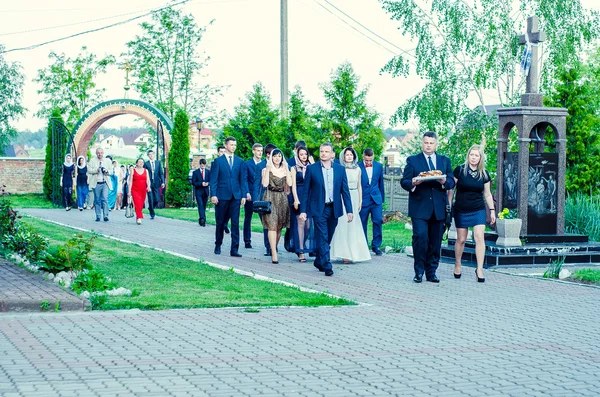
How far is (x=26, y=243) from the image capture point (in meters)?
13.8

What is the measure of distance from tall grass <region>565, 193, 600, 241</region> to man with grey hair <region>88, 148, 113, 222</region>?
10889mm

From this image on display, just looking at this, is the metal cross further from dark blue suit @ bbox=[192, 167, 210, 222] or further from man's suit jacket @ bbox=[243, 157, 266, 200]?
dark blue suit @ bbox=[192, 167, 210, 222]

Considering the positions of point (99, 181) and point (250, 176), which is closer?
point (250, 176)

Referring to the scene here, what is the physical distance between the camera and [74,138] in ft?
124

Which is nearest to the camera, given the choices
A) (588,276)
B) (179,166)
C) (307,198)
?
(588,276)

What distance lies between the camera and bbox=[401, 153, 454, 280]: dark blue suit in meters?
12.8

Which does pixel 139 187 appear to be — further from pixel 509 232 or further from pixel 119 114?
pixel 119 114

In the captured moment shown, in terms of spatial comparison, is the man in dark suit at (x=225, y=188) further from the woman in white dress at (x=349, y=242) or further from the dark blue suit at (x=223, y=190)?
the woman in white dress at (x=349, y=242)

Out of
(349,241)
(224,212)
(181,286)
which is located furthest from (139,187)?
(181,286)

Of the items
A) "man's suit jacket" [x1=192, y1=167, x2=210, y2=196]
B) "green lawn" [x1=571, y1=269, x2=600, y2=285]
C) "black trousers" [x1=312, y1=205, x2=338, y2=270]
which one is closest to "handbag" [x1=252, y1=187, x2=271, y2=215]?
"black trousers" [x1=312, y1=205, x2=338, y2=270]

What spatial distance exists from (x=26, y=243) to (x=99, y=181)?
9797 mm

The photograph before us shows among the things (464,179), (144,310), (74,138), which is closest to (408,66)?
(74,138)

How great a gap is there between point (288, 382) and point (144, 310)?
133 inches

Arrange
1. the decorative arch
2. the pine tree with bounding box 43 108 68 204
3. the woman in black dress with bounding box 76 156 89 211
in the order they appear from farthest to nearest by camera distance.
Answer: the decorative arch < the pine tree with bounding box 43 108 68 204 < the woman in black dress with bounding box 76 156 89 211
